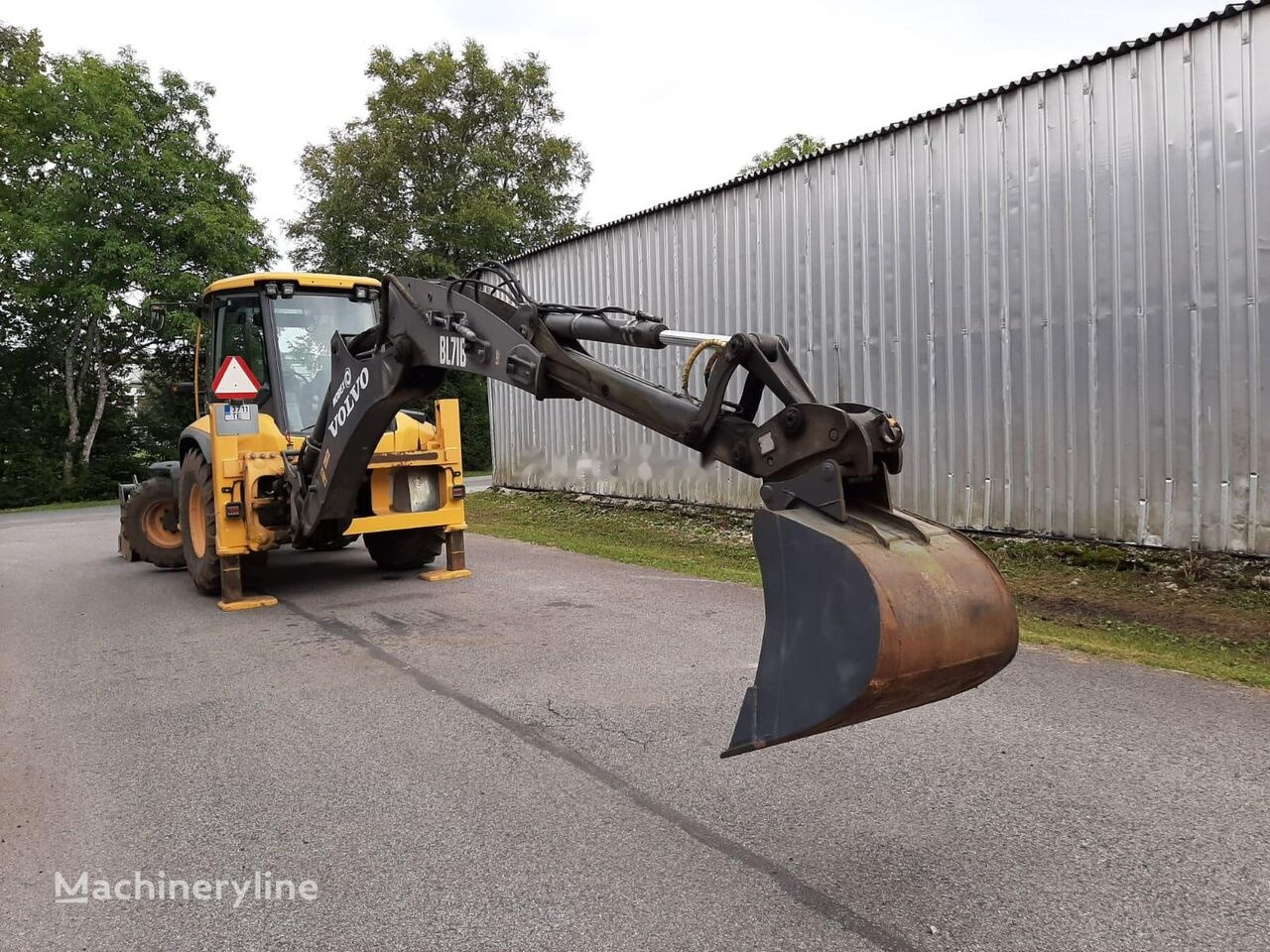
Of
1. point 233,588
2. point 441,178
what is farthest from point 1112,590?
point 441,178

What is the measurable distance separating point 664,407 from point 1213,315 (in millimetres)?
6056

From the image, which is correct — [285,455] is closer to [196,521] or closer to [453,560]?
[196,521]

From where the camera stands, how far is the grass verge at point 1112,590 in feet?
20.4

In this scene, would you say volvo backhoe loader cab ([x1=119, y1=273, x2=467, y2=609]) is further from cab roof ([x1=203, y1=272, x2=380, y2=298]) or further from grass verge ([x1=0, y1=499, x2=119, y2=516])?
grass verge ([x1=0, y1=499, x2=119, y2=516])

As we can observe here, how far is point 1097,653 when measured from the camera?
597 centimetres

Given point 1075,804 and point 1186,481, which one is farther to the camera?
point 1186,481

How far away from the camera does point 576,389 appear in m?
4.70

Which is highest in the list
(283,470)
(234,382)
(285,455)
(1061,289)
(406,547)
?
(1061,289)

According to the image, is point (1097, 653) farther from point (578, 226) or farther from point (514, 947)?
point (578, 226)

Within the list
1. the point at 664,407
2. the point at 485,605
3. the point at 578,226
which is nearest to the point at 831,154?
the point at 485,605

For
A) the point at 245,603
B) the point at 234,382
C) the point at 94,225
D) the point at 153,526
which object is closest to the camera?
the point at 245,603

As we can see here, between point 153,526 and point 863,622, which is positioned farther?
point 153,526

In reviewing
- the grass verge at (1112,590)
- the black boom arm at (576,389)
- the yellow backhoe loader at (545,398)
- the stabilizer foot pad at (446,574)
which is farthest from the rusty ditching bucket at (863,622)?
the stabilizer foot pad at (446,574)

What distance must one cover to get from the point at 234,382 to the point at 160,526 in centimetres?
313
